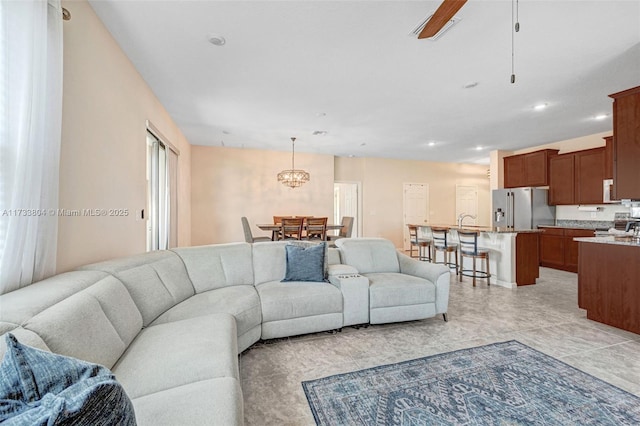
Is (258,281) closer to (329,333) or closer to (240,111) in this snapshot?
(329,333)

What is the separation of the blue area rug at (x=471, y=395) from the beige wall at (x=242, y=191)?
5570 mm

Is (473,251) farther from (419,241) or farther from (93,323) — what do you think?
(93,323)

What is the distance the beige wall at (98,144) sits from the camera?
2.01 m

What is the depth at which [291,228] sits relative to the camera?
5035 millimetres

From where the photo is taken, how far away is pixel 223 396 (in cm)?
118

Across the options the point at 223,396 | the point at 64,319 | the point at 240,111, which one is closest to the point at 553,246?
the point at 240,111

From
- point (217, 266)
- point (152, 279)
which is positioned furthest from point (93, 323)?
point (217, 266)

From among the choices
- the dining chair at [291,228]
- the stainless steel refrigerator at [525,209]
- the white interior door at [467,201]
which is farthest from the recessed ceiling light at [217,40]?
the white interior door at [467,201]

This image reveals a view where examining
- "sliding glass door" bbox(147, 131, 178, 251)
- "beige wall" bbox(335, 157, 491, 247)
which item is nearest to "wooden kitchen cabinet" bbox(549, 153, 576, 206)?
"beige wall" bbox(335, 157, 491, 247)

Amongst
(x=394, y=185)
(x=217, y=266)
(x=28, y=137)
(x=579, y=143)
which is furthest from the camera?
(x=394, y=185)

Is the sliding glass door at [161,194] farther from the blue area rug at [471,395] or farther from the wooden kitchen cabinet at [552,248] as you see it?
the wooden kitchen cabinet at [552,248]

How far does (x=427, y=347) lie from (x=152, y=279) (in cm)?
242

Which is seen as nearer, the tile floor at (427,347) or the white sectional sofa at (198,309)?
the white sectional sofa at (198,309)

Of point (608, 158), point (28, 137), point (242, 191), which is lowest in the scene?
point (28, 137)
